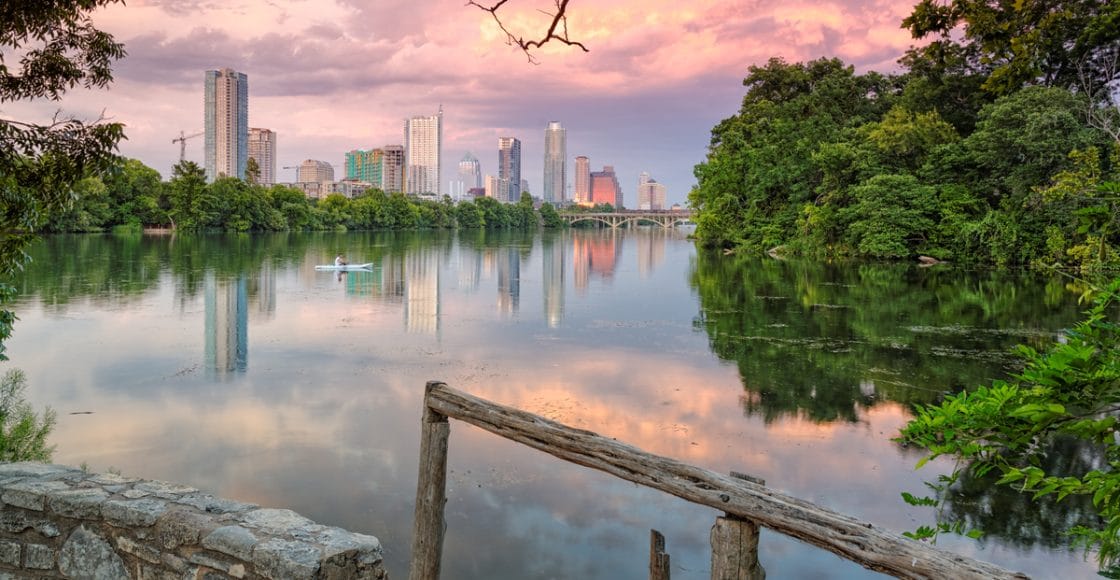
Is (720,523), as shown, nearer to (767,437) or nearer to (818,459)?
(818,459)

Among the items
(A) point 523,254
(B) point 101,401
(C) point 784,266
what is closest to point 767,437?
(B) point 101,401

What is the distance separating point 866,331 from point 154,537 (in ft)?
59.9

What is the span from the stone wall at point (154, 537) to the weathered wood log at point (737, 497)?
2.81 feet

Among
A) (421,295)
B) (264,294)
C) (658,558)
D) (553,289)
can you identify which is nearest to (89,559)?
(658,558)

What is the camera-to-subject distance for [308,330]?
63.7 ft

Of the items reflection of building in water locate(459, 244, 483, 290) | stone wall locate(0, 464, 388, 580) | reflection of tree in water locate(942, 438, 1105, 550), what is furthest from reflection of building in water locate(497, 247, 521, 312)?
stone wall locate(0, 464, 388, 580)

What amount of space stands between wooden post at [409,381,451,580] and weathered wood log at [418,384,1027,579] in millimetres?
144

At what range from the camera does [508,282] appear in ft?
111

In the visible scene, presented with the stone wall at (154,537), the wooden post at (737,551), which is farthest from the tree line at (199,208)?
the wooden post at (737,551)

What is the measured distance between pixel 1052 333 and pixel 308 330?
18.1 meters

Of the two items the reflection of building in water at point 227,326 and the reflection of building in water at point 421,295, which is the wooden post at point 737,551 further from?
the reflection of building in water at point 421,295

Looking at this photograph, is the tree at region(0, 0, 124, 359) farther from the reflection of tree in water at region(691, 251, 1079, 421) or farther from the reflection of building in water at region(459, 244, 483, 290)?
the reflection of building in water at region(459, 244, 483, 290)

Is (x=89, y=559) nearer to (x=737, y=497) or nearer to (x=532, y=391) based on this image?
(x=737, y=497)

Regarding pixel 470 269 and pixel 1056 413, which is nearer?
pixel 1056 413
